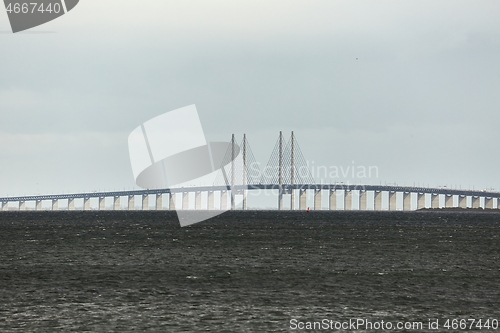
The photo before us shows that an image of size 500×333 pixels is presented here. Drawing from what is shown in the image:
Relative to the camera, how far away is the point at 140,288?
41.6 m

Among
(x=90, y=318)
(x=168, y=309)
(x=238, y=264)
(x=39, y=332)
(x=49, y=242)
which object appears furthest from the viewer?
(x=49, y=242)

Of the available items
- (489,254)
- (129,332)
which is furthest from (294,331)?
(489,254)

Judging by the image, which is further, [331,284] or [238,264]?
[238,264]

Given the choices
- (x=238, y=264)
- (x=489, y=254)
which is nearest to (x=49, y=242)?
(x=238, y=264)

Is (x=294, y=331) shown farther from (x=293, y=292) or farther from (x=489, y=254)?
(x=489, y=254)

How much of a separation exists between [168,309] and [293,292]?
303 inches

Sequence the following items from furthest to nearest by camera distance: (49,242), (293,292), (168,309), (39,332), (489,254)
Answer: (49,242) < (489,254) < (293,292) < (168,309) < (39,332)

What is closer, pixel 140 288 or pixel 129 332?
pixel 129 332

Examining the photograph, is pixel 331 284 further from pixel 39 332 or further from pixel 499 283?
pixel 39 332

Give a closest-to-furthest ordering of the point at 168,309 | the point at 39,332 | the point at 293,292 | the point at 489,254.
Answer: the point at 39,332, the point at 168,309, the point at 293,292, the point at 489,254

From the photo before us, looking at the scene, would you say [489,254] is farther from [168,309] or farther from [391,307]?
[168,309]

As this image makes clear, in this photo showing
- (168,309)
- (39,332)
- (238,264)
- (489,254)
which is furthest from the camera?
(489,254)

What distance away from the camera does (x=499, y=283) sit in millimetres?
44719

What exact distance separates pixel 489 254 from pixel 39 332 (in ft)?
154
